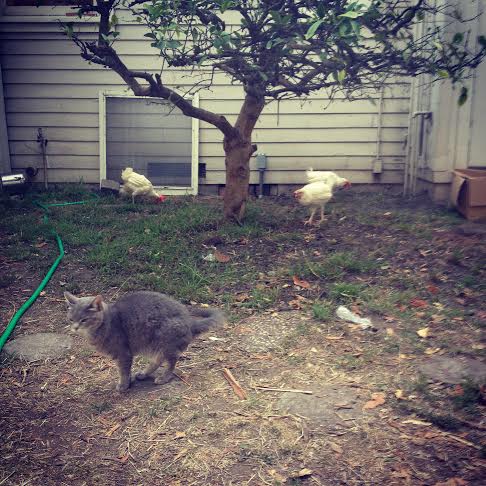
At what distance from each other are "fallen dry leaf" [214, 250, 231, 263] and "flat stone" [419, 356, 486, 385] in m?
2.21

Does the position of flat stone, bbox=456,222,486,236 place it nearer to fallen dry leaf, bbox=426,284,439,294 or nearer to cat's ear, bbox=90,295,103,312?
fallen dry leaf, bbox=426,284,439,294

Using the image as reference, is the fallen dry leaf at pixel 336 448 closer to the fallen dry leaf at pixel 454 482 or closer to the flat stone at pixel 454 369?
the fallen dry leaf at pixel 454 482

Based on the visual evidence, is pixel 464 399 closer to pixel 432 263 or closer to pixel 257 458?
pixel 257 458

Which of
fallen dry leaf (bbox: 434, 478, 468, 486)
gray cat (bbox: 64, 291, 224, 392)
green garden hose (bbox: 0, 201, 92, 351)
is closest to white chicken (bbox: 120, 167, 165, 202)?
green garden hose (bbox: 0, 201, 92, 351)

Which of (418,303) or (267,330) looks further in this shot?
(418,303)

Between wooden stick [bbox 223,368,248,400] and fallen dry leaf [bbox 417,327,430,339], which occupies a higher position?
fallen dry leaf [bbox 417,327,430,339]

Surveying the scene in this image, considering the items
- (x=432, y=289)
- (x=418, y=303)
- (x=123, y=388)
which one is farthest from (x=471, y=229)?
(x=123, y=388)

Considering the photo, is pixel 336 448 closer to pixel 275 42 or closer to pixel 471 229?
pixel 275 42

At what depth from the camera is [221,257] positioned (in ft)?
17.1

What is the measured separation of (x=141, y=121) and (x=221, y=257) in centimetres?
379

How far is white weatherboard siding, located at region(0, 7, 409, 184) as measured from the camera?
795cm

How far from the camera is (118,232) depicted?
19.5 feet

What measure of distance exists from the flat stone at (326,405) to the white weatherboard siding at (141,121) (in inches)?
209

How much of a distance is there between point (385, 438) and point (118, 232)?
13.0ft
